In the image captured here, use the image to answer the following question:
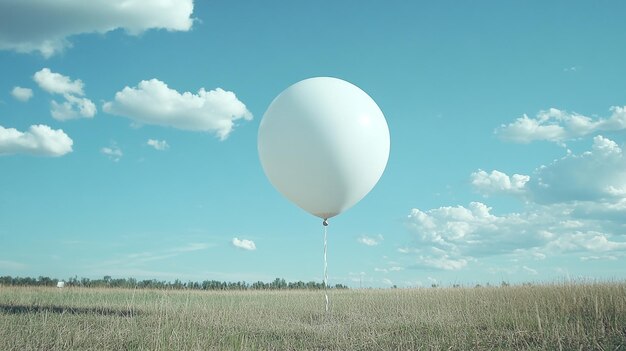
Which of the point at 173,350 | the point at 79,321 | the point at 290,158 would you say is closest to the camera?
the point at 173,350

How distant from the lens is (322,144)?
8250 millimetres

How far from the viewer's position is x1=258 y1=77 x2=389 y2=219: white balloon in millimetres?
8297

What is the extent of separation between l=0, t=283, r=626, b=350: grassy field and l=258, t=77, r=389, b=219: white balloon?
2.15m

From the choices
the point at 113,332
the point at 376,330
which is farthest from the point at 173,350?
the point at 376,330

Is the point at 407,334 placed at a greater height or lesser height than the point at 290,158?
lesser

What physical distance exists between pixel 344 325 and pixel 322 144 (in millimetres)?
3007

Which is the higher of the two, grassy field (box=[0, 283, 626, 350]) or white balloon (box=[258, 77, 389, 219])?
white balloon (box=[258, 77, 389, 219])

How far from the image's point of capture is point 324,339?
7719mm

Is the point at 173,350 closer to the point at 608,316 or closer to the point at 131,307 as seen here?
the point at 131,307

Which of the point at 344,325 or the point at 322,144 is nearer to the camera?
the point at 322,144

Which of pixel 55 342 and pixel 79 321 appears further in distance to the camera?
pixel 79 321

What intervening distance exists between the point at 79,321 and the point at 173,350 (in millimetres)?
3236

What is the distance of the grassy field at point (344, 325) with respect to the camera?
7207 millimetres

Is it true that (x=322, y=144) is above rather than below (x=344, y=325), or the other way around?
above
